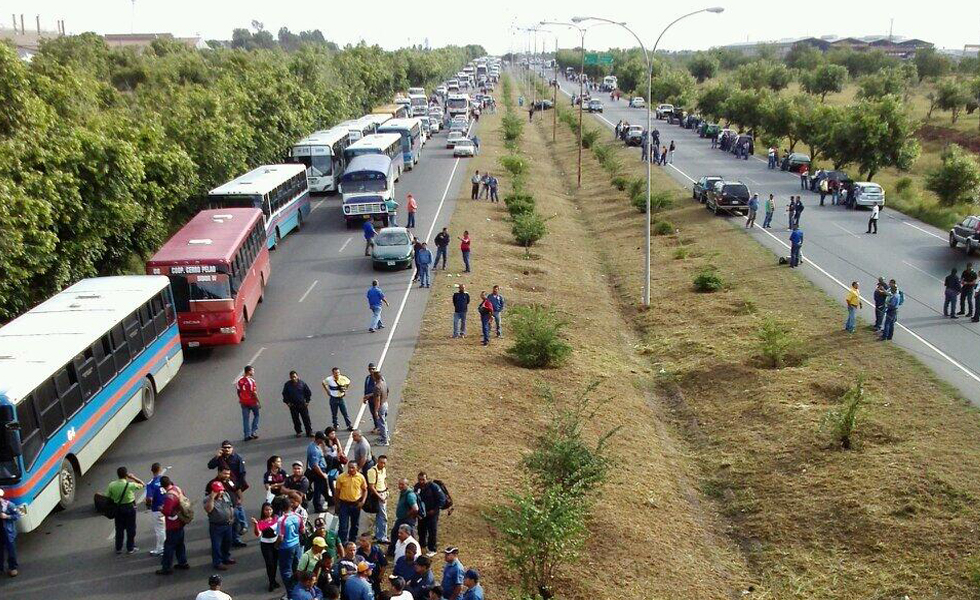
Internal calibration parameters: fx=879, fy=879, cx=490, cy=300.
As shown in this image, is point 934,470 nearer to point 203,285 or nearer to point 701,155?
point 203,285

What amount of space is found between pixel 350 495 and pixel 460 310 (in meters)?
10.7

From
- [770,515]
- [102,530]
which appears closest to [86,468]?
[102,530]

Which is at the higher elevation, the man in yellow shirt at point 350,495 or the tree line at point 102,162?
the tree line at point 102,162

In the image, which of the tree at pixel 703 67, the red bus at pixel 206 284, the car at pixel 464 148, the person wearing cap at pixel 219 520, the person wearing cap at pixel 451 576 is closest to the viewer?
the person wearing cap at pixel 451 576

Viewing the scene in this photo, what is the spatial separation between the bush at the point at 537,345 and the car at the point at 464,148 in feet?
141

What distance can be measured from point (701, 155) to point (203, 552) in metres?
57.9

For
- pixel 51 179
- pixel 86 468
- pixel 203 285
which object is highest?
pixel 51 179

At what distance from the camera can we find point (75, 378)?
14617 mm

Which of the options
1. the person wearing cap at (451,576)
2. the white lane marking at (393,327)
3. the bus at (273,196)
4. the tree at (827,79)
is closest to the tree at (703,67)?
the tree at (827,79)

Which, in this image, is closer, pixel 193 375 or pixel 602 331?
pixel 193 375

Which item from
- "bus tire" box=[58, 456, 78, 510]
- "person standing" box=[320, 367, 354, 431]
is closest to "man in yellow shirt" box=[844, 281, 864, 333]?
"person standing" box=[320, 367, 354, 431]

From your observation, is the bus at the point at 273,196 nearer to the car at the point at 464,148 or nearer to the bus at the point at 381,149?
the bus at the point at 381,149

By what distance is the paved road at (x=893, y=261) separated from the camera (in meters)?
21.2

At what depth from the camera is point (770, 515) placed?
608 inches
